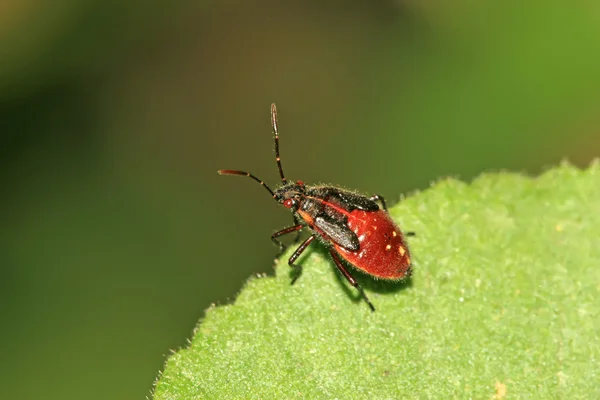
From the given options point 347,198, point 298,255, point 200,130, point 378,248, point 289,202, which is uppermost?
point 200,130

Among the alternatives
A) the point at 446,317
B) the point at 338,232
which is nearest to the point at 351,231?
the point at 338,232

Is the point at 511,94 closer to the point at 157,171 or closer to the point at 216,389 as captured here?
the point at 157,171

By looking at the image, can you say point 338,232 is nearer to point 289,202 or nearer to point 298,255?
point 298,255

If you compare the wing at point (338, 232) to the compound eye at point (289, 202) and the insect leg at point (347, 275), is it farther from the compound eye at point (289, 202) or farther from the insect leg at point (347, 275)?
the compound eye at point (289, 202)

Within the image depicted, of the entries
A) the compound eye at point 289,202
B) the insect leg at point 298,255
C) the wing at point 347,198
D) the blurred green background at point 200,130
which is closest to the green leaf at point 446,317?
the insect leg at point 298,255

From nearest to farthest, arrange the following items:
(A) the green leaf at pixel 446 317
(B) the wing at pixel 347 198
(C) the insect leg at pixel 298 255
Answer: (A) the green leaf at pixel 446 317 < (C) the insect leg at pixel 298 255 < (B) the wing at pixel 347 198

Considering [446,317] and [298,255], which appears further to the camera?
[298,255]

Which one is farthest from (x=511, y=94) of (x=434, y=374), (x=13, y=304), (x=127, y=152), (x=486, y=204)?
(x=13, y=304)
